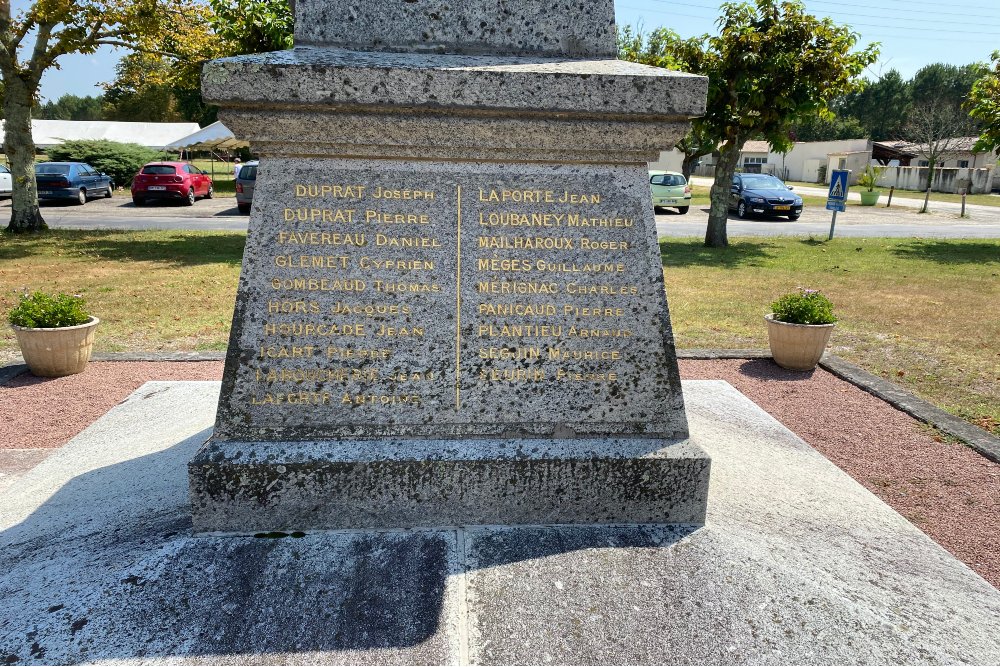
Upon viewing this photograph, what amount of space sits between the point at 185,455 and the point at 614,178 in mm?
2754

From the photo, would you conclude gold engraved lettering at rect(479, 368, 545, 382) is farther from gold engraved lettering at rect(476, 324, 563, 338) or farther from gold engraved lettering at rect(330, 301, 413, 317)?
gold engraved lettering at rect(330, 301, 413, 317)

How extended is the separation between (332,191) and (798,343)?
17.3 feet

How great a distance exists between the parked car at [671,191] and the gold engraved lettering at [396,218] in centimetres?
2363

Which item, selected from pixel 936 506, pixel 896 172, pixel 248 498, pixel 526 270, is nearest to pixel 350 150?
pixel 526 270

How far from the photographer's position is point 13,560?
2791 mm

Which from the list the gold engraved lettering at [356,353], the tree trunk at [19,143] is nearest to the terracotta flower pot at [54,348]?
the gold engraved lettering at [356,353]

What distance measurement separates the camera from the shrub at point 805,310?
6836mm

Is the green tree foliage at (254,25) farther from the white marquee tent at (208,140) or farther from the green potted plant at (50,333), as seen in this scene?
the white marquee tent at (208,140)

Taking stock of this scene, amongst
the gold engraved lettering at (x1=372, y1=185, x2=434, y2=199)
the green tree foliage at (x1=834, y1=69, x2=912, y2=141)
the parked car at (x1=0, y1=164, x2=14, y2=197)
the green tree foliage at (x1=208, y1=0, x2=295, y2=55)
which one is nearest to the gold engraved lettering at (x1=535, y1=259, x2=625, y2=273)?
the gold engraved lettering at (x1=372, y1=185, x2=434, y2=199)

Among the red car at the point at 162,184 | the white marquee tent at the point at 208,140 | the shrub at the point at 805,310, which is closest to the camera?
the shrub at the point at 805,310

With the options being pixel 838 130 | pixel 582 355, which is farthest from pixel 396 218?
pixel 838 130

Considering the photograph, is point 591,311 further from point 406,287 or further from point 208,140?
point 208,140

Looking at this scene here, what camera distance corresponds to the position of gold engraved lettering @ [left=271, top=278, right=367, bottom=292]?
10.1ft

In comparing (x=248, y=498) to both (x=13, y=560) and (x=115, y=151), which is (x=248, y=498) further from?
(x=115, y=151)
